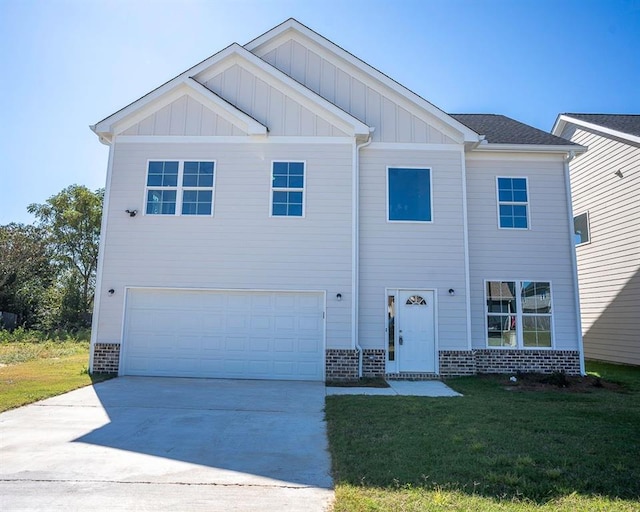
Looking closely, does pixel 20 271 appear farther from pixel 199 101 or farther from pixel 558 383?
pixel 558 383

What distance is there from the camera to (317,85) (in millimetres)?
12523

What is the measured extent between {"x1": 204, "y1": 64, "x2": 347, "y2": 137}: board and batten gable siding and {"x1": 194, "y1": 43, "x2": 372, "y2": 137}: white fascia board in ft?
0.35

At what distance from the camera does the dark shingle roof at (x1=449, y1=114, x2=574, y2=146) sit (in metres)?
12.5

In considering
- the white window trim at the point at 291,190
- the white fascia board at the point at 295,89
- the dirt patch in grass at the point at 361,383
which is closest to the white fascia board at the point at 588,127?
the white fascia board at the point at 295,89

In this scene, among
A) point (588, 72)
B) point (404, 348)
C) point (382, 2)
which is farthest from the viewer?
point (588, 72)

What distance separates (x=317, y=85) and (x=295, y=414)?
29.6 ft

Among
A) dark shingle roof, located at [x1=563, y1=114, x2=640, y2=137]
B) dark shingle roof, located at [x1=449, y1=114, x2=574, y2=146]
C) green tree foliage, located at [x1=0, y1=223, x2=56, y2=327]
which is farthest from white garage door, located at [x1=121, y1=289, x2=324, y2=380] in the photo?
green tree foliage, located at [x1=0, y1=223, x2=56, y2=327]

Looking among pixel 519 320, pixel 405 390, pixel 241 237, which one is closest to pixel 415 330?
pixel 405 390

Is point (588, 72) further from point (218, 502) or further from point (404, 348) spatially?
point (218, 502)

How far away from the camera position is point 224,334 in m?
11.0

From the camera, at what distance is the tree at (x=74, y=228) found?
1026 inches

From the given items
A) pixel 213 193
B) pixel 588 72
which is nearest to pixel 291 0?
pixel 213 193

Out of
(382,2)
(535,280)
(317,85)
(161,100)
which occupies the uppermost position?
(382,2)

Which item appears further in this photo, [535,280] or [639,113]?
[639,113]
